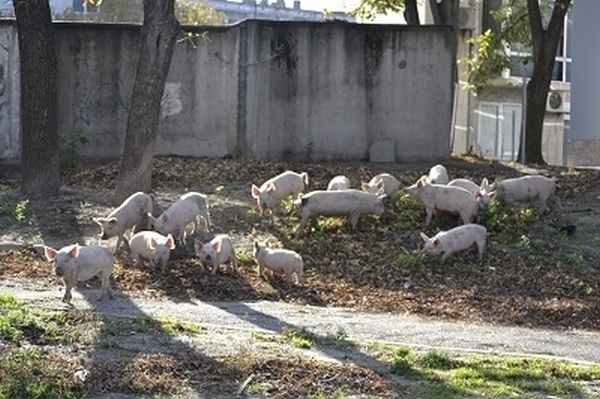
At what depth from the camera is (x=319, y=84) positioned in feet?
87.2

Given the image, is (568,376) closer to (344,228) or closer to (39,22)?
(344,228)

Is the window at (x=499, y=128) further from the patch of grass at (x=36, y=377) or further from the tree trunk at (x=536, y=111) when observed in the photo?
the patch of grass at (x=36, y=377)

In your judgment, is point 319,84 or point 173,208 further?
point 319,84

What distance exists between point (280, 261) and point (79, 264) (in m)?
3.18

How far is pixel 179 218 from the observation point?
17328 mm

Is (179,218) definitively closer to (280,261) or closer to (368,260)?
(280,261)

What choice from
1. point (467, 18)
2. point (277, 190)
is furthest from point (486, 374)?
point (467, 18)

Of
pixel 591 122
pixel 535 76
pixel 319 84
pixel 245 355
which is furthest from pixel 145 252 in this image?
pixel 591 122

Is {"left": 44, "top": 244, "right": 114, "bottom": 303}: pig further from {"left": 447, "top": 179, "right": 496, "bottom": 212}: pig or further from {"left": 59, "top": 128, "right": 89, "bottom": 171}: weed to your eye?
{"left": 59, "top": 128, "right": 89, "bottom": 171}: weed

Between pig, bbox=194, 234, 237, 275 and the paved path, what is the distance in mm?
1295

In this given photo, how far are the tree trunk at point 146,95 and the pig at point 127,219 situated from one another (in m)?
2.46

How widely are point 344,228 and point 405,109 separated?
26.5 feet

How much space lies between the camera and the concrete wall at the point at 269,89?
26422mm

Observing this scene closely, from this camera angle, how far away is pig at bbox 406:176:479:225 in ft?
61.2
